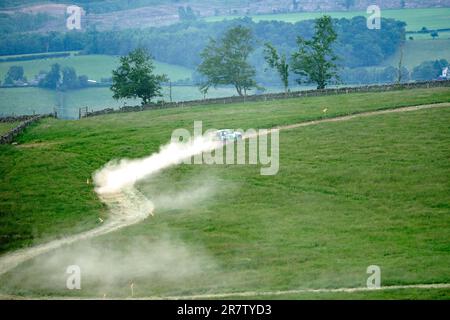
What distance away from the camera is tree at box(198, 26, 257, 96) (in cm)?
13175

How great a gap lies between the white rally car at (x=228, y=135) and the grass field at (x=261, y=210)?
4.53 m

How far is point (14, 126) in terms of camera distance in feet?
353

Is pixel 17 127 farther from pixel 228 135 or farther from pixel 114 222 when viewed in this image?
pixel 114 222

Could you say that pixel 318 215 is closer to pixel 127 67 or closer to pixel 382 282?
pixel 382 282

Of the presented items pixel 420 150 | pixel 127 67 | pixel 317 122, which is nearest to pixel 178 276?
pixel 420 150

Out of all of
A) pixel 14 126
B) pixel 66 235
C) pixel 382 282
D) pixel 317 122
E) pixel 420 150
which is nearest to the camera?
pixel 382 282

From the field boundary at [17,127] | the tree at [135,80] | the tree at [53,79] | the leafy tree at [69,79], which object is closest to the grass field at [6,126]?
the field boundary at [17,127]

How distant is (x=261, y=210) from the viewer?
225ft

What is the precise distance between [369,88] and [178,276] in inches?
2388

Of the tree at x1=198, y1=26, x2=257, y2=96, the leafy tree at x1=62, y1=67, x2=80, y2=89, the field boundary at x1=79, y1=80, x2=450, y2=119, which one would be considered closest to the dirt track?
the field boundary at x1=79, y1=80, x2=450, y2=119

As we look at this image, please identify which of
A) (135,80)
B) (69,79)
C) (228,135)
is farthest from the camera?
(69,79)

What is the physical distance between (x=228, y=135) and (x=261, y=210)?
69.5 ft

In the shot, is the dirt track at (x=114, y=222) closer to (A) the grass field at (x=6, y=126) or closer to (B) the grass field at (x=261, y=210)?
(B) the grass field at (x=261, y=210)

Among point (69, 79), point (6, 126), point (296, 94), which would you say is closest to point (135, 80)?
point (6, 126)
